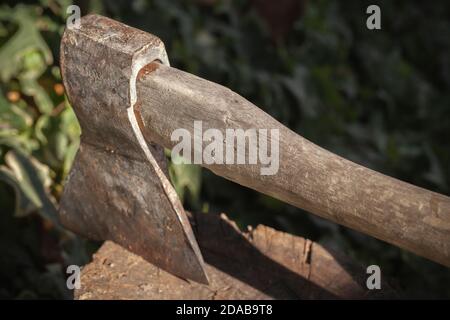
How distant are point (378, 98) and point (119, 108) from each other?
2.42m

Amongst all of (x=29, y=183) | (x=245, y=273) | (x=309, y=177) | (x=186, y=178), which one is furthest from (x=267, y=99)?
(x=309, y=177)

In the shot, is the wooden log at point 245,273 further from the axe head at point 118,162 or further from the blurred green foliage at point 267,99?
the blurred green foliage at point 267,99

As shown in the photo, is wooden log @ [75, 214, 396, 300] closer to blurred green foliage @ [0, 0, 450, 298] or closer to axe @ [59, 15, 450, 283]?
axe @ [59, 15, 450, 283]

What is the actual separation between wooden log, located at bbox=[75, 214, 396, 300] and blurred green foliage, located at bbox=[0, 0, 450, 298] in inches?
22.7

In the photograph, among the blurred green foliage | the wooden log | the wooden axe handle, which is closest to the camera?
the wooden axe handle

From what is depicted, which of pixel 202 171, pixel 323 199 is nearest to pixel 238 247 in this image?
pixel 323 199

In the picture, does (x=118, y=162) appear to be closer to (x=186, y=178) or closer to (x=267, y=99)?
(x=186, y=178)

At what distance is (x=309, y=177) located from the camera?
1.90 meters

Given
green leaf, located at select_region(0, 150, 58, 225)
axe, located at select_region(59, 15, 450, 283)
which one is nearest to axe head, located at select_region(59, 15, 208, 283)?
axe, located at select_region(59, 15, 450, 283)

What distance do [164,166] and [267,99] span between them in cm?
169

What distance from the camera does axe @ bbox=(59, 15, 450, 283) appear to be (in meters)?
1.83

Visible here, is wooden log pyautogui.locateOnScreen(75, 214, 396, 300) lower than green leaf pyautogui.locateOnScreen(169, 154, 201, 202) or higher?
lower

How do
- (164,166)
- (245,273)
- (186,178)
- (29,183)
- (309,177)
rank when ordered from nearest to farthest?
(309,177)
(164,166)
(245,273)
(29,183)
(186,178)
